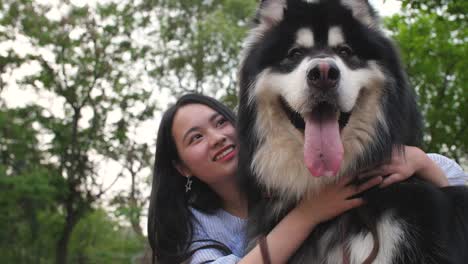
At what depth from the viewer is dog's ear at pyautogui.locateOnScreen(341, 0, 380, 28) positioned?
9.48 feet

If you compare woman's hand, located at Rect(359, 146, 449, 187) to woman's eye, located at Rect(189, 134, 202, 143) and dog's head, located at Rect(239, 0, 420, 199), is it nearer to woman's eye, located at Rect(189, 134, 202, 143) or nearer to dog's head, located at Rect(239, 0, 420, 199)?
dog's head, located at Rect(239, 0, 420, 199)

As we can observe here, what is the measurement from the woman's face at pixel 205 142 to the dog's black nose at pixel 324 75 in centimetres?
108

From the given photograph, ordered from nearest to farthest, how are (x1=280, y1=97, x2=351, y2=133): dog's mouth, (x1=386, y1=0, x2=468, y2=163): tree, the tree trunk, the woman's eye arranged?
(x1=280, y1=97, x2=351, y2=133): dog's mouth < the woman's eye < (x1=386, y1=0, x2=468, y2=163): tree < the tree trunk

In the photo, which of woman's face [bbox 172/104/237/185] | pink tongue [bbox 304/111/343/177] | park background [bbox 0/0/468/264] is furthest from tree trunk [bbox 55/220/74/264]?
pink tongue [bbox 304/111/343/177]

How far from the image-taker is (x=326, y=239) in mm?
2797

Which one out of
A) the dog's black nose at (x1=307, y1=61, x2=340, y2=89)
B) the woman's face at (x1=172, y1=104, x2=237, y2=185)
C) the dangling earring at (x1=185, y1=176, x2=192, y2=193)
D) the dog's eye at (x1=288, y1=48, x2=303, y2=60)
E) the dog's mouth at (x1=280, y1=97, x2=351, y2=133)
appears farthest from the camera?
the dangling earring at (x1=185, y1=176, x2=192, y2=193)

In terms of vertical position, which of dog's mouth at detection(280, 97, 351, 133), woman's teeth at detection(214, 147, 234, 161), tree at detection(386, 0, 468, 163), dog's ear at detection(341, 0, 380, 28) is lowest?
dog's mouth at detection(280, 97, 351, 133)

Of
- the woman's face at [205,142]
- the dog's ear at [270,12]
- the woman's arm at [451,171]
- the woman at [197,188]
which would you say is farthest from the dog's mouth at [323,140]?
the woman's face at [205,142]

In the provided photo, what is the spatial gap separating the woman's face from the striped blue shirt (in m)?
0.29

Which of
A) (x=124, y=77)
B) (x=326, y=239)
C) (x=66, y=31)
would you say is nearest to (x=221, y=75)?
(x=124, y=77)

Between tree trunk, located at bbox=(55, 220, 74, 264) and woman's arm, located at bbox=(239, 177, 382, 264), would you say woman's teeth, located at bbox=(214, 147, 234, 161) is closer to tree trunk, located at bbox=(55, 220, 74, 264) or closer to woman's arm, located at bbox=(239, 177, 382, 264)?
woman's arm, located at bbox=(239, 177, 382, 264)

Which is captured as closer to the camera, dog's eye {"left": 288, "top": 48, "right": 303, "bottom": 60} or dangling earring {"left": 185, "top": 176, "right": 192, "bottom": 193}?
dog's eye {"left": 288, "top": 48, "right": 303, "bottom": 60}

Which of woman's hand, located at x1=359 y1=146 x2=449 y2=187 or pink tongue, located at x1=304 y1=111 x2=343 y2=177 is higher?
pink tongue, located at x1=304 y1=111 x2=343 y2=177

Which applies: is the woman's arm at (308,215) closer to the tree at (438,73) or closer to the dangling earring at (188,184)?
the dangling earring at (188,184)
